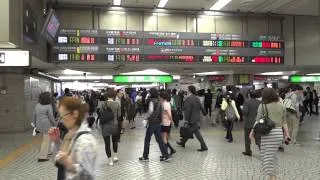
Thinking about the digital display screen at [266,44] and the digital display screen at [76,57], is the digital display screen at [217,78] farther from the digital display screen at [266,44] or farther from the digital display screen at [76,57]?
the digital display screen at [76,57]

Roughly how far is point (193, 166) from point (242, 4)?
8130mm

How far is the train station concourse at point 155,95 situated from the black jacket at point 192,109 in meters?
0.02

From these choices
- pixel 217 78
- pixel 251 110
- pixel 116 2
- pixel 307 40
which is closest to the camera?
pixel 251 110

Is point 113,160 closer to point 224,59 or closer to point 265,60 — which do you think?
point 224,59

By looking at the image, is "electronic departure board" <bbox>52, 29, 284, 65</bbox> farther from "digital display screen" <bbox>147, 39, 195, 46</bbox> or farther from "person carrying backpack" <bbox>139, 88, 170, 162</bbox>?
"person carrying backpack" <bbox>139, 88, 170, 162</bbox>

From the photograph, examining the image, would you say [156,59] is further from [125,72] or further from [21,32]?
[125,72]

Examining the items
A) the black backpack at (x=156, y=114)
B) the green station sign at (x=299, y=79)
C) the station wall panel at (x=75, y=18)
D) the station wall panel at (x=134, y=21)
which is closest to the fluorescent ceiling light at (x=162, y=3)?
the station wall panel at (x=134, y=21)

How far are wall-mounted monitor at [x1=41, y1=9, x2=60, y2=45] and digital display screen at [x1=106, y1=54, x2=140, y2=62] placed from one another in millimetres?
1805

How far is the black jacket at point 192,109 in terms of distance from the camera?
1036 centimetres

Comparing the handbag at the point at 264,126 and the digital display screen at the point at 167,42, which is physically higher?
the digital display screen at the point at 167,42

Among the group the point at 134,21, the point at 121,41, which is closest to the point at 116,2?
the point at 134,21

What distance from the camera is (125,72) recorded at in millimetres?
19781

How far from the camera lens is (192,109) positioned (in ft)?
34.1

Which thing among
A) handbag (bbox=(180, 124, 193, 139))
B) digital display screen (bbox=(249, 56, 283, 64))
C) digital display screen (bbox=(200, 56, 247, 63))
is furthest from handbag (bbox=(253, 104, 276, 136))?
digital display screen (bbox=(249, 56, 283, 64))
